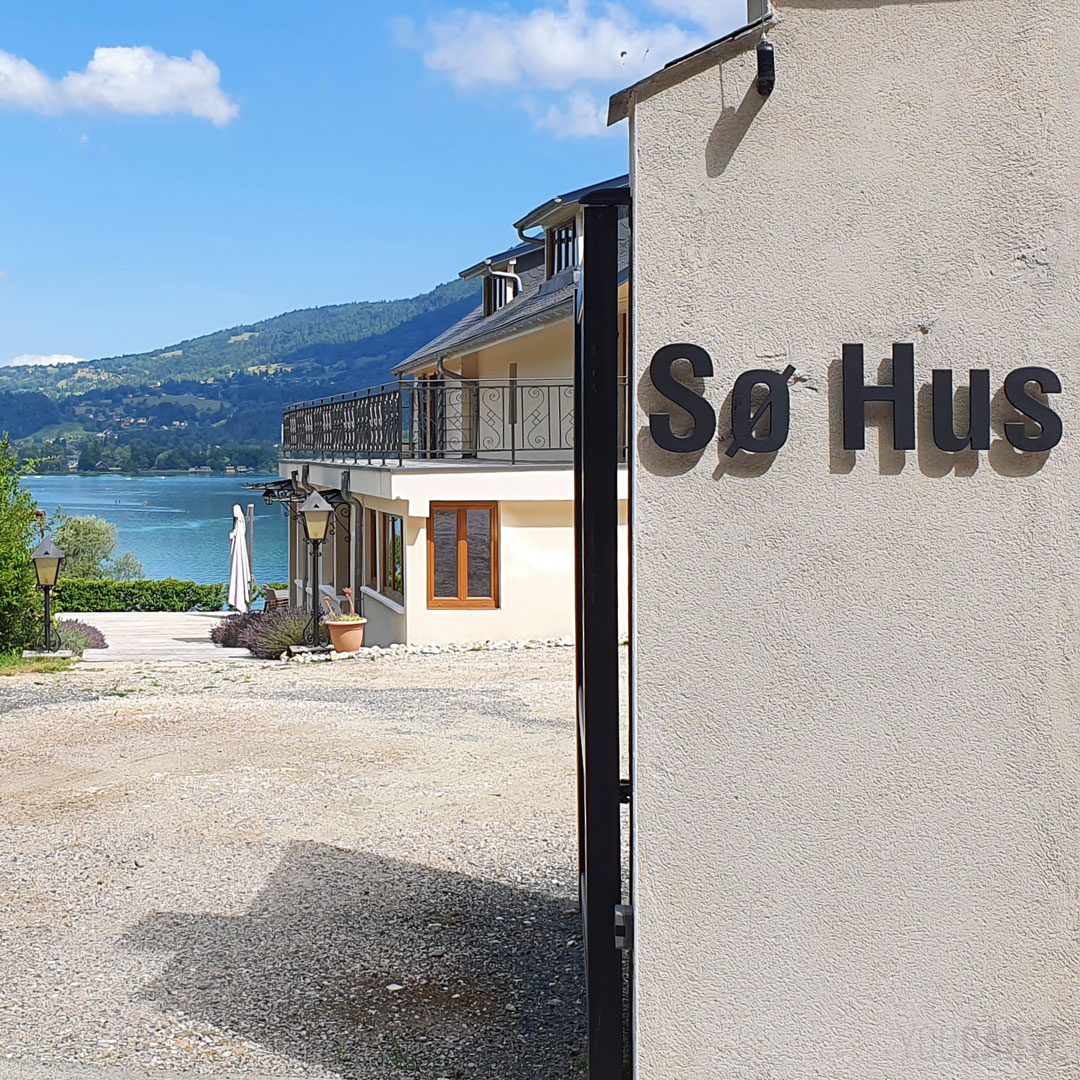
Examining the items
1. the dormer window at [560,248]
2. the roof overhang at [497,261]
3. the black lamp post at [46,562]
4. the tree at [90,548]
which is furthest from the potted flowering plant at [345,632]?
the tree at [90,548]

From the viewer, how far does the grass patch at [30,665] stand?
15.0 meters

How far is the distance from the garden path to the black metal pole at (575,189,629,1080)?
51.9ft

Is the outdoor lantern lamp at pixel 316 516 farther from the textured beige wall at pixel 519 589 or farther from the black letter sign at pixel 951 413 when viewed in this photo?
the black letter sign at pixel 951 413

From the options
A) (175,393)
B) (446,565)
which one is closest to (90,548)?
(446,565)

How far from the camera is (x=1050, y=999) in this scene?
11.6ft

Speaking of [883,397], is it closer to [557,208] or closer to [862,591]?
[862,591]

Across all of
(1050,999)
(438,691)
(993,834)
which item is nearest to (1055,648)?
(993,834)

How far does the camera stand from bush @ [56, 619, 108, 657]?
18.3 metres

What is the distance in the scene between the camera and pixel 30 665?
50.6 ft

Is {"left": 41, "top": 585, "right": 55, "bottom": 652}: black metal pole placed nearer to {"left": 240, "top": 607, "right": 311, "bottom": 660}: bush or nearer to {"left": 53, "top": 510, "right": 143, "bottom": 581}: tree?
{"left": 240, "top": 607, "right": 311, "bottom": 660}: bush

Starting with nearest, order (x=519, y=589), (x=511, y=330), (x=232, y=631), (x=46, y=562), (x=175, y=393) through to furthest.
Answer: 1. (x=46, y=562)
2. (x=519, y=589)
3. (x=511, y=330)
4. (x=232, y=631)
5. (x=175, y=393)

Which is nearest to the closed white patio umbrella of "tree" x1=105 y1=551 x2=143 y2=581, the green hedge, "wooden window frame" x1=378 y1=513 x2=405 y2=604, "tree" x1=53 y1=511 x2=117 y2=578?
the green hedge

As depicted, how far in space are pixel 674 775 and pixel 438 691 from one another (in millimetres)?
10075

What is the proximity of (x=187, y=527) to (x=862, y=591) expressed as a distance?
132 metres
